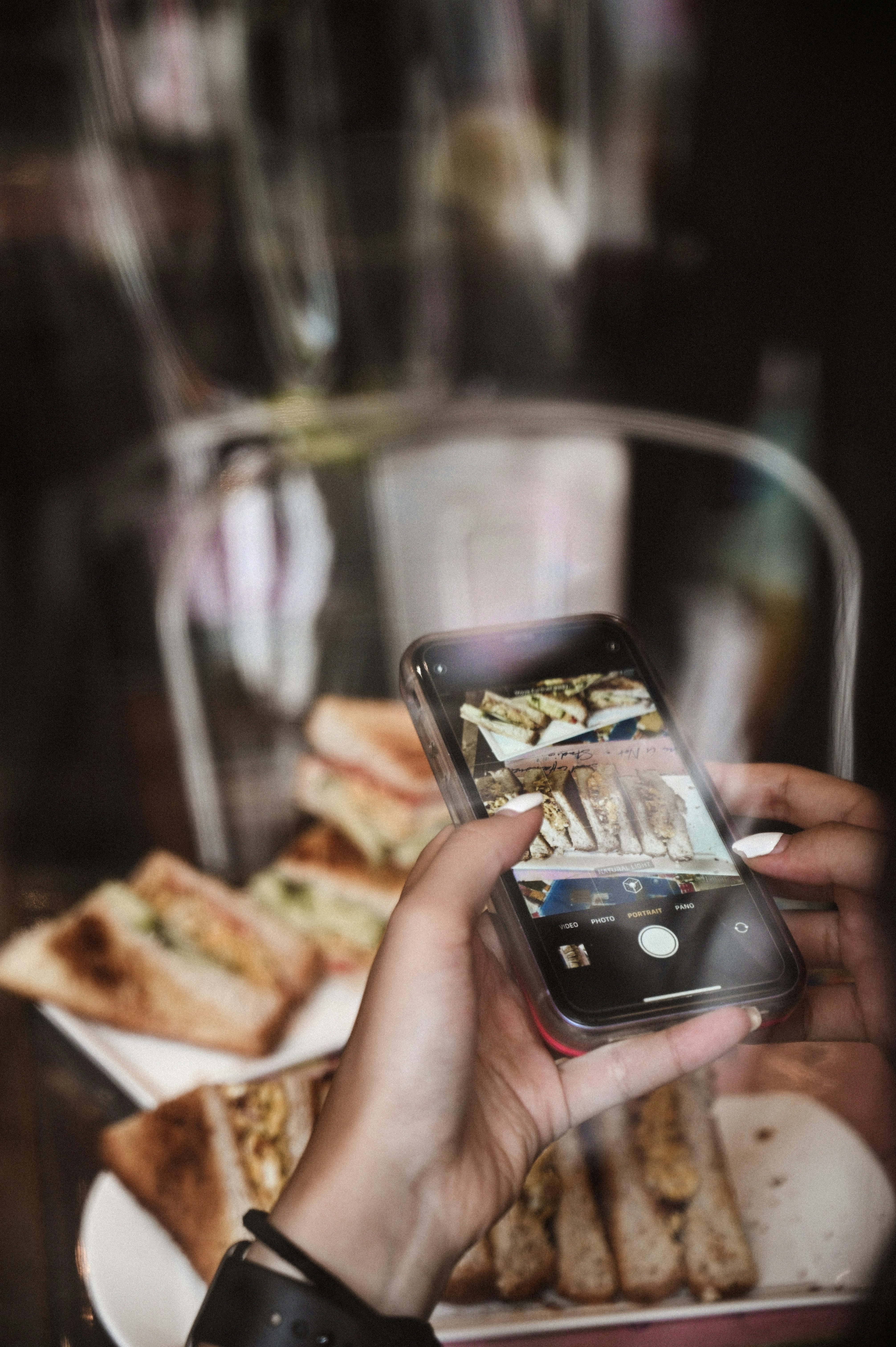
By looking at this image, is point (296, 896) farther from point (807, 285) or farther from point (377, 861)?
point (807, 285)

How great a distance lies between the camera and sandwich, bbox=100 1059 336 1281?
30 centimetres

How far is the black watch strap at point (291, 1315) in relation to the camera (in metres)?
0.27

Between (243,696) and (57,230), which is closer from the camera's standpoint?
(243,696)

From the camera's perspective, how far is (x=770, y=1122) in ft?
0.99

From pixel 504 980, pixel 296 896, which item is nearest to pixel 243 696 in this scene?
pixel 296 896

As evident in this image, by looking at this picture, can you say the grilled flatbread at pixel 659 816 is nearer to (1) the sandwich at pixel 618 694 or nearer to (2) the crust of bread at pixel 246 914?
(1) the sandwich at pixel 618 694

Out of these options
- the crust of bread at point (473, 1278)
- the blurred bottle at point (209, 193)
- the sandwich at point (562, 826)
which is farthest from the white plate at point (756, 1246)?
the blurred bottle at point (209, 193)

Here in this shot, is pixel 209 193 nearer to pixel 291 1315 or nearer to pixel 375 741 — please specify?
pixel 375 741

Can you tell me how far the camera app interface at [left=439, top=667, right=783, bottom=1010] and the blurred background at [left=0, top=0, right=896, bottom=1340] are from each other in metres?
0.05

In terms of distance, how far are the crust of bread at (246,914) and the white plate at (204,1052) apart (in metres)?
0.01

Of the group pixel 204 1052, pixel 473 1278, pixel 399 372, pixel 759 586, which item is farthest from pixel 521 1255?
pixel 399 372

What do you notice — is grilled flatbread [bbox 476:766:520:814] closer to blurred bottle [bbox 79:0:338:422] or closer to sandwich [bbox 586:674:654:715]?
sandwich [bbox 586:674:654:715]

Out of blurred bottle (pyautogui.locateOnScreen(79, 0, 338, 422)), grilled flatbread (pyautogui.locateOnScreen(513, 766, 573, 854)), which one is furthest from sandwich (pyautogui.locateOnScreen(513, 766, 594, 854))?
blurred bottle (pyautogui.locateOnScreen(79, 0, 338, 422))

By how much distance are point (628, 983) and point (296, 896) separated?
18cm
